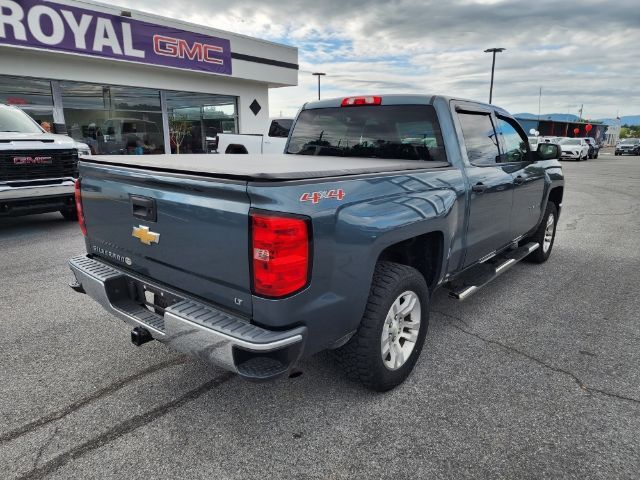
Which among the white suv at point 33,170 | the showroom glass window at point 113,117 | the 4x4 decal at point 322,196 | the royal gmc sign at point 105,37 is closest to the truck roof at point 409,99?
the 4x4 decal at point 322,196

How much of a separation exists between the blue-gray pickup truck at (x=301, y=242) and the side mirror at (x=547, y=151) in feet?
4.13

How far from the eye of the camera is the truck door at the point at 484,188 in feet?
11.9

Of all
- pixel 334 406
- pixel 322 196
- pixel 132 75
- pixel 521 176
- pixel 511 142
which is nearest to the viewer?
pixel 322 196

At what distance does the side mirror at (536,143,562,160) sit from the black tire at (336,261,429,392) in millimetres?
2943

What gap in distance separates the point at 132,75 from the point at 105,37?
159cm

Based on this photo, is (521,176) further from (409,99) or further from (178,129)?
(178,129)

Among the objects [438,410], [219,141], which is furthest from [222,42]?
[438,410]

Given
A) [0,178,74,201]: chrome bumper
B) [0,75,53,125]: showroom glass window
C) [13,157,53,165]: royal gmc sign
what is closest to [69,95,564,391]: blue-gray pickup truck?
[0,178,74,201]: chrome bumper

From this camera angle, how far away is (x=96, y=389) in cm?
287

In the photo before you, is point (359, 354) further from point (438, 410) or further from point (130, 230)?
point (130, 230)

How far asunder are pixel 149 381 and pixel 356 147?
2549mm

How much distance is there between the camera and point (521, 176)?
14.7 ft

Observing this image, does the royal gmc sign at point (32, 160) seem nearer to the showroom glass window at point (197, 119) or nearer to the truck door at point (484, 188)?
the truck door at point (484, 188)

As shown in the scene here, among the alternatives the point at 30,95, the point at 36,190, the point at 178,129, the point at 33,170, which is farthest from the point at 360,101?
the point at 178,129
